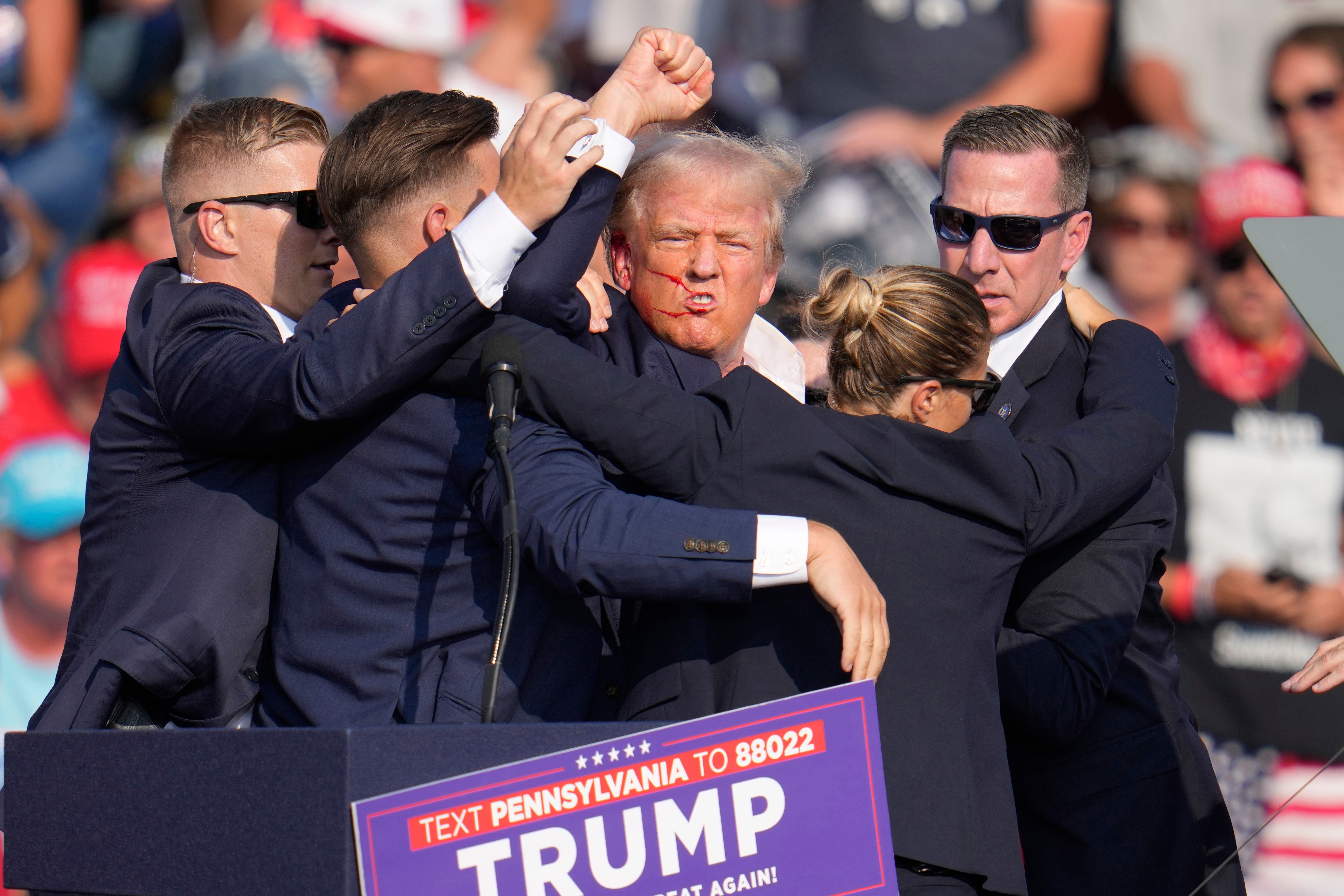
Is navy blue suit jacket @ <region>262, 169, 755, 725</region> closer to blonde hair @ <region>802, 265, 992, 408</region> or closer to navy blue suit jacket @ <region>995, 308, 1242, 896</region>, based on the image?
blonde hair @ <region>802, 265, 992, 408</region>

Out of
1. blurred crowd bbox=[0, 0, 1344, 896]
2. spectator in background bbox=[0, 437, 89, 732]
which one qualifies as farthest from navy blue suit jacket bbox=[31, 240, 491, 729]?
spectator in background bbox=[0, 437, 89, 732]

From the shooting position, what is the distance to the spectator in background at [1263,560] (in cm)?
512

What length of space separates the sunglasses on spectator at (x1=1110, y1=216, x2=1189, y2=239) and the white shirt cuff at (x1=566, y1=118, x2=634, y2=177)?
12.8ft

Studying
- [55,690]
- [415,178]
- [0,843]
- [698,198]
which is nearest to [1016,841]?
[698,198]

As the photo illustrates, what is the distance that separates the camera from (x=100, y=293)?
6.12 m

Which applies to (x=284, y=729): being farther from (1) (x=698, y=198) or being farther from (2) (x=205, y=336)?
(1) (x=698, y=198)

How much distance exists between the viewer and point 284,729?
4.74 ft

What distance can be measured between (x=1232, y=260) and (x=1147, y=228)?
13.9 inches

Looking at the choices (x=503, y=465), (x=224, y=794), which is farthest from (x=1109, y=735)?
(x=224, y=794)

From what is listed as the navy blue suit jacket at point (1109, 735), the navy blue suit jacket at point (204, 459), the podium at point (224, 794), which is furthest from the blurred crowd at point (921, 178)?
the podium at point (224, 794)

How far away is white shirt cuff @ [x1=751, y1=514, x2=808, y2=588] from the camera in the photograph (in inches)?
68.1

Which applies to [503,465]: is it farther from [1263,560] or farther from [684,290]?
[1263,560]

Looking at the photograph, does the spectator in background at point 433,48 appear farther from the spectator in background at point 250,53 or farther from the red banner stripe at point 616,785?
the red banner stripe at point 616,785

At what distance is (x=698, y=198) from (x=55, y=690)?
1.33 m
